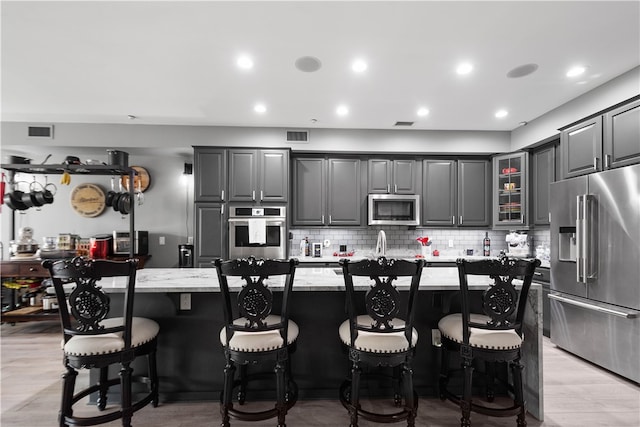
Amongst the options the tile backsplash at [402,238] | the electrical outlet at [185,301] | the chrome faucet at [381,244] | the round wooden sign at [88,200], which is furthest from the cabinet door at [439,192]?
the round wooden sign at [88,200]

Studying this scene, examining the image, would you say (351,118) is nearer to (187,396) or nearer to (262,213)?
(262,213)

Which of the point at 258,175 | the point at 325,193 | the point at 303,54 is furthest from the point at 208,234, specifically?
the point at 303,54

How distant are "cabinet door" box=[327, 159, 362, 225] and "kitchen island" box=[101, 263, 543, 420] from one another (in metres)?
2.31

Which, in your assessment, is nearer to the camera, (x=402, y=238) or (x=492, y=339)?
(x=492, y=339)

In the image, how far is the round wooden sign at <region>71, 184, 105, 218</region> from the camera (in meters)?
4.70

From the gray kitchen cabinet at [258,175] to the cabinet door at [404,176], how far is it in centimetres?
165

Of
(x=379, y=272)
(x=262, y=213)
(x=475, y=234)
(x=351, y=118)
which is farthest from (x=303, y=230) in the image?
(x=379, y=272)

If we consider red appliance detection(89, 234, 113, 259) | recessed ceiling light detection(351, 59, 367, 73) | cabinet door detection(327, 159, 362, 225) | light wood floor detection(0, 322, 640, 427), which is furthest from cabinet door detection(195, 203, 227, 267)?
recessed ceiling light detection(351, 59, 367, 73)

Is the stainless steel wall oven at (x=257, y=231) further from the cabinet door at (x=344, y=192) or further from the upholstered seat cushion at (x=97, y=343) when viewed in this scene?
the upholstered seat cushion at (x=97, y=343)

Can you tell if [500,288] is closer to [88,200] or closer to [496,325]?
[496,325]

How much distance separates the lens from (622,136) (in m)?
2.65

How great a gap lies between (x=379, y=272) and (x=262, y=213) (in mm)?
2886

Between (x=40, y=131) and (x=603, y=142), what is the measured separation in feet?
21.6

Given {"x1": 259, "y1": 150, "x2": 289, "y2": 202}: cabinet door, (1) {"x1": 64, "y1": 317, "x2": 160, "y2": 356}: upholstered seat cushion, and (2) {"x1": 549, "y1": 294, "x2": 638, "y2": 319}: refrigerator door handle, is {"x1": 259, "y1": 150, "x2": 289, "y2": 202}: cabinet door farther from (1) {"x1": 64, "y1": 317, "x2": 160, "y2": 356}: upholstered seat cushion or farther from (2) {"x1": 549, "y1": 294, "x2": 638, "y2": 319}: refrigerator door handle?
(2) {"x1": 549, "y1": 294, "x2": 638, "y2": 319}: refrigerator door handle
